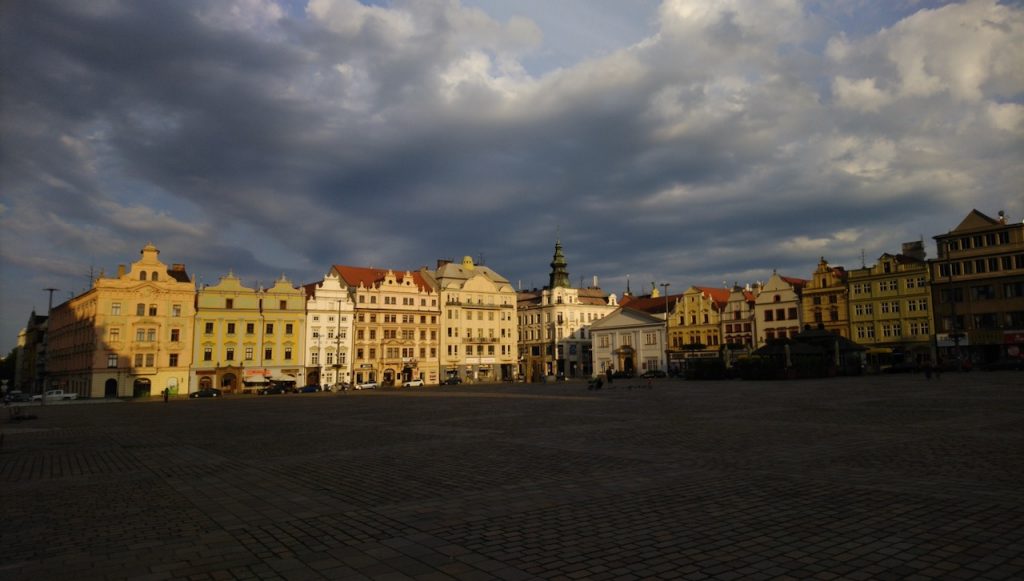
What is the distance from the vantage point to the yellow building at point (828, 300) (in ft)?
268

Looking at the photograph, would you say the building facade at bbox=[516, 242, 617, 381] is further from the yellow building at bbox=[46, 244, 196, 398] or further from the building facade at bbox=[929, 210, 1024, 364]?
the yellow building at bbox=[46, 244, 196, 398]

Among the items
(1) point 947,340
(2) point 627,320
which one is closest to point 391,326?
(2) point 627,320

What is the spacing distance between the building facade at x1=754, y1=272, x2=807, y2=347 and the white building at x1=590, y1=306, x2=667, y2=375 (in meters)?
14.2

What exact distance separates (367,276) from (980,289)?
77.1 m

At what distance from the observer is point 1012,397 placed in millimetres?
27172

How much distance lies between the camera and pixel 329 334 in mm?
85500

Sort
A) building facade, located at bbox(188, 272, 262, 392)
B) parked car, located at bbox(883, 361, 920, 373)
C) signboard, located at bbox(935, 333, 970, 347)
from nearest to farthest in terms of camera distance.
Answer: parked car, located at bbox(883, 361, 920, 373)
signboard, located at bbox(935, 333, 970, 347)
building facade, located at bbox(188, 272, 262, 392)

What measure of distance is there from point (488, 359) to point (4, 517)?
92.9m

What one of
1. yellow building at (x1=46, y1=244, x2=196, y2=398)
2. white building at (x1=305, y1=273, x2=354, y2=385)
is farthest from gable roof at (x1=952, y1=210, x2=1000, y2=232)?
yellow building at (x1=46, y1=244, x2=196, y2=398)

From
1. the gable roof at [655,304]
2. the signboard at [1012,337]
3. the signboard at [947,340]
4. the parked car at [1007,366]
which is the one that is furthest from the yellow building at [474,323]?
the signboard at [1012,337]

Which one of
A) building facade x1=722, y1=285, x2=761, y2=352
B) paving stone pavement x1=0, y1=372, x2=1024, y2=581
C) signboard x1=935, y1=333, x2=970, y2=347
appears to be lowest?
paving stone pavement x1=0, y1=372, x2=1024, y2=581

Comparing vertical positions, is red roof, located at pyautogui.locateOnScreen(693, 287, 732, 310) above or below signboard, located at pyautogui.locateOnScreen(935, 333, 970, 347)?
above

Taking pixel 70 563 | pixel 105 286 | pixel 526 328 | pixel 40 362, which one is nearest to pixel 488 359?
pixel 526 328

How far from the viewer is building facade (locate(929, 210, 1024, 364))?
67.2 meters
